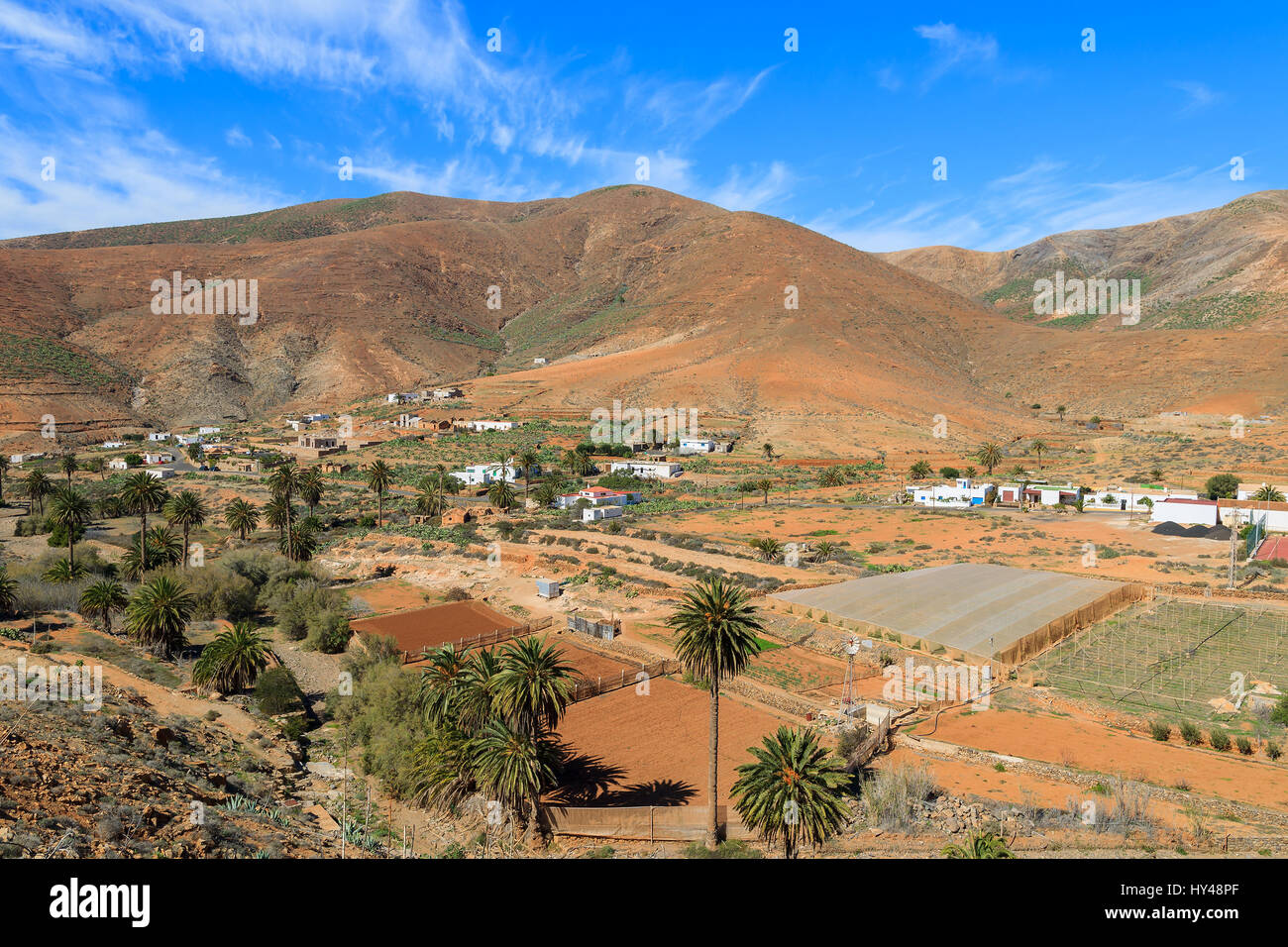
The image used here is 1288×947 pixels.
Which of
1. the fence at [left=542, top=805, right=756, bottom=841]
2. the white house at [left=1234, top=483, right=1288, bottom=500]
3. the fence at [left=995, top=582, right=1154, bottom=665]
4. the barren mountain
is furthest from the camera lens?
the barren mountain

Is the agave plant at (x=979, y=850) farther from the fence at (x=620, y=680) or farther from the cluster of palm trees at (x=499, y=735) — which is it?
the fence at (x=620, y=680)

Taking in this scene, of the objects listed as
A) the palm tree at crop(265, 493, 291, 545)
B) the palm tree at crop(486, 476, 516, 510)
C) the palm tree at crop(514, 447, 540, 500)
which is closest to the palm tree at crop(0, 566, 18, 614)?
the palm tree at crop(265, 493, 291, 545)

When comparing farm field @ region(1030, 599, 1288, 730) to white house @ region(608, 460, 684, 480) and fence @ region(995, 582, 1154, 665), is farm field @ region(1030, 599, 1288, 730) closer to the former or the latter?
fence @ region(995, 582, 1154, 665)

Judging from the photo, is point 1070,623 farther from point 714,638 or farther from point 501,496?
point 501,496

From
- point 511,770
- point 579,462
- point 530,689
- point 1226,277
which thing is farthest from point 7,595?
point 1226,277

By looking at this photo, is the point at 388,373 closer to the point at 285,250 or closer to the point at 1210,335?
the point at 285,250

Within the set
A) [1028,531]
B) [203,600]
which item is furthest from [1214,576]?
[203,600]
